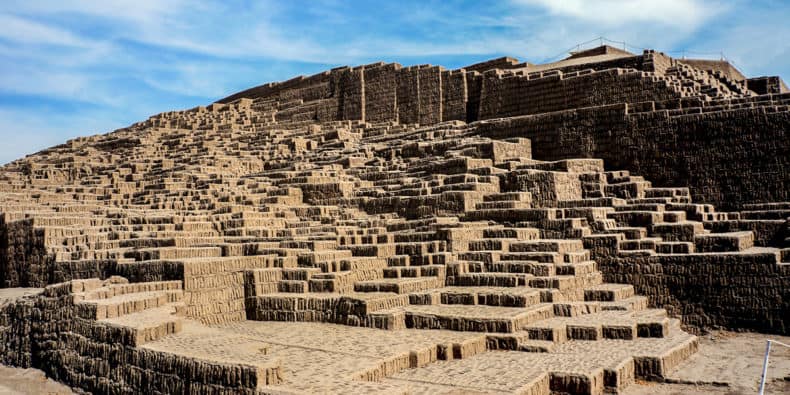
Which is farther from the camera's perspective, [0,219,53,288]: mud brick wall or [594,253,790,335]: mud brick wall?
[0,219,53,288]: mud brick wall

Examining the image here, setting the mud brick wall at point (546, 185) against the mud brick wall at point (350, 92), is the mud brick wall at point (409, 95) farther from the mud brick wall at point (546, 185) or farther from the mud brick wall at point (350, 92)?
the mud brick wall at point (546, 185)

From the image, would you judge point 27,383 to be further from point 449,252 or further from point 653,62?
point 653,62

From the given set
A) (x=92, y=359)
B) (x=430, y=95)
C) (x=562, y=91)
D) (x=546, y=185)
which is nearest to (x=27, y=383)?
(x=92, y=359)

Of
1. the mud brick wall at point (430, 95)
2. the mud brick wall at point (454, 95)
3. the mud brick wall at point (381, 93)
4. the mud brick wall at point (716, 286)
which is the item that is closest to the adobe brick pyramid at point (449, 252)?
the mud brick wall at point (716, 286)

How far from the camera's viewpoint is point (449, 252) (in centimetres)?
1379

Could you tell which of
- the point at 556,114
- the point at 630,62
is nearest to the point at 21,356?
the point at 556,114

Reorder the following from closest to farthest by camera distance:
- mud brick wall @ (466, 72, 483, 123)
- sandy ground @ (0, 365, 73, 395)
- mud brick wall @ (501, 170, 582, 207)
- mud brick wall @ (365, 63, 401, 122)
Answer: sandy ground @ (0, 365, 73, 395)
mud brick wall @ (501, 170, 582, 207)
mud brick wall @ (466, 72, 483, 123)
mud brick wall @ (365, 63, 401, 122)

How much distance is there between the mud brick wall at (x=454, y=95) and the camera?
26062 mm

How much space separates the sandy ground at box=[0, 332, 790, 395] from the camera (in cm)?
888

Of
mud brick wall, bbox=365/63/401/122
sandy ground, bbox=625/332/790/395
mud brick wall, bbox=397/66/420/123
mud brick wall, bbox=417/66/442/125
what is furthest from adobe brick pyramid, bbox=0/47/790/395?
mud brick wall, bbox=365/63/401/122

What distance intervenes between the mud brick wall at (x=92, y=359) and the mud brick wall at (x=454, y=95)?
16523mm

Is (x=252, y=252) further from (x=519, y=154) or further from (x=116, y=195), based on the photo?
(x=116, y=195)

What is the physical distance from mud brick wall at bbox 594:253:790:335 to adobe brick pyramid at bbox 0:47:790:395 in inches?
1.3

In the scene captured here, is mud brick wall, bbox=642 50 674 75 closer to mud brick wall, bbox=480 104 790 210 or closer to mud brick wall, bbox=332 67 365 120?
mud brick wall, bbox=480 104 790 210
